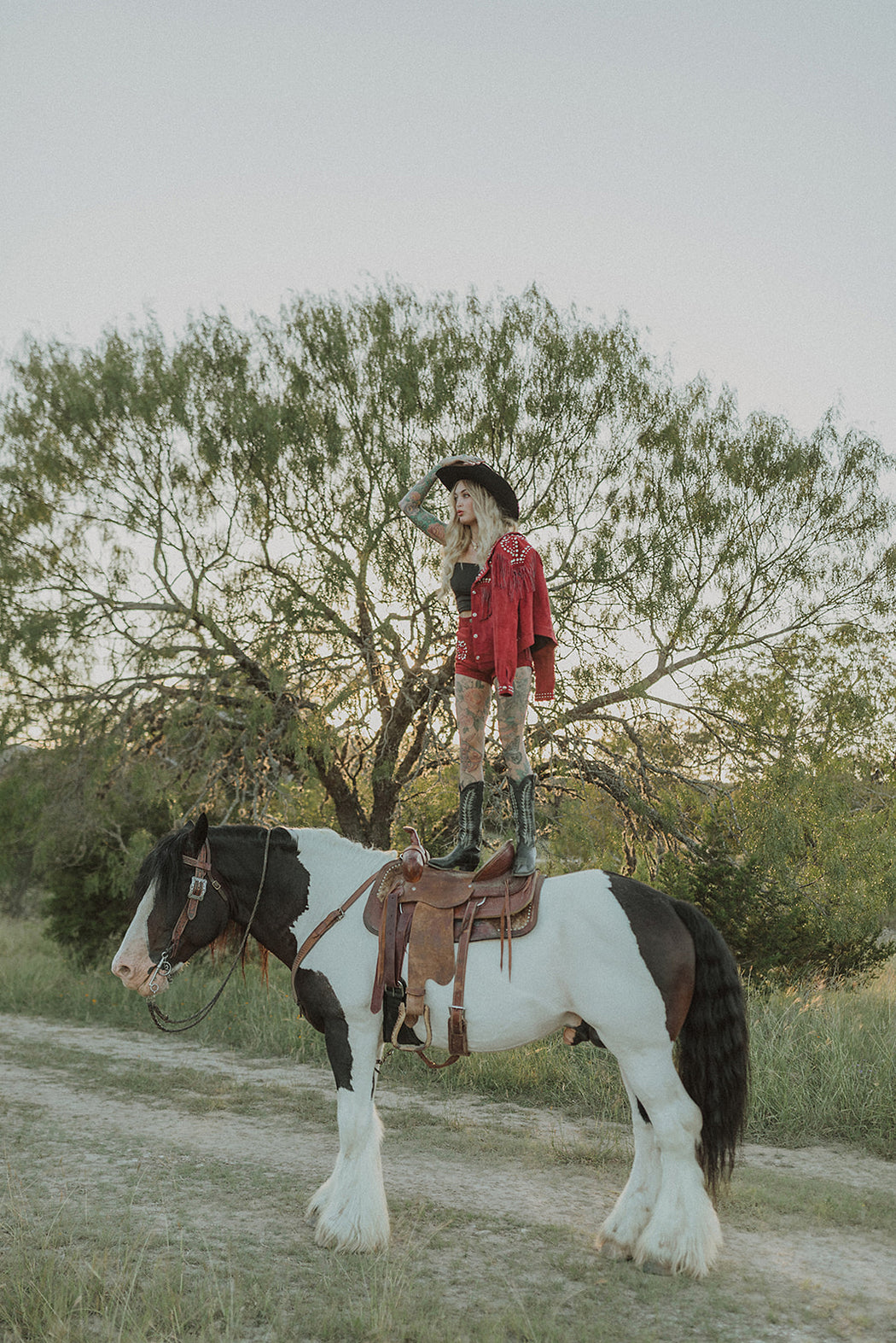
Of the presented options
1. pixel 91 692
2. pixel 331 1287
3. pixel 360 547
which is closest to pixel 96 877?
pixel 91 692

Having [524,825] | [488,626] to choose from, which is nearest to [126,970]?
[524,825]

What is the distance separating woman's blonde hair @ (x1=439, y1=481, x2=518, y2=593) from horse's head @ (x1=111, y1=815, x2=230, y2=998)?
5.14 ft

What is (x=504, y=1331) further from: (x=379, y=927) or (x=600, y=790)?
(x=600, y=790)

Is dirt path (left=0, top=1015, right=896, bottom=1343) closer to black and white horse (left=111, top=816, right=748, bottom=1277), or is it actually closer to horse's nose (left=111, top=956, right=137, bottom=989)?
black and white horse (left=111, top=816, right=748, bottom=1277)

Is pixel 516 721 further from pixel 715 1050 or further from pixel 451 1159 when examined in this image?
pixel 451 1159

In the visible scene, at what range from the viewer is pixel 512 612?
4.01 meters

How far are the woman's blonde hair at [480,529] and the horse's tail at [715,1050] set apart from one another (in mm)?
1695

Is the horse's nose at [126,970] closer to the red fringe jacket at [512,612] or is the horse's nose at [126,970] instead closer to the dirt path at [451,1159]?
the dirt path at [451,1159]

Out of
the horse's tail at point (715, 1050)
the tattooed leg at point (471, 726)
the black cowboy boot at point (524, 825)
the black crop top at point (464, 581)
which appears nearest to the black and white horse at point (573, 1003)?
the horse's tail at point (715, 1050)

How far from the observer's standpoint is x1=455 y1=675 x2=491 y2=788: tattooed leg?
14.0 ft

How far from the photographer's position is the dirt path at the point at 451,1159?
3.57m

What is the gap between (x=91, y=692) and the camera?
8.80 meters

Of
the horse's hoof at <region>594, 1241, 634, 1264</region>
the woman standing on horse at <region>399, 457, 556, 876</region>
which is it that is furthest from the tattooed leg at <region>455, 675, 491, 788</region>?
the horse's hoof at <region>594, 1241, 634, 1264</region>

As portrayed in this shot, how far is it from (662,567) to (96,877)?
6.76 m
